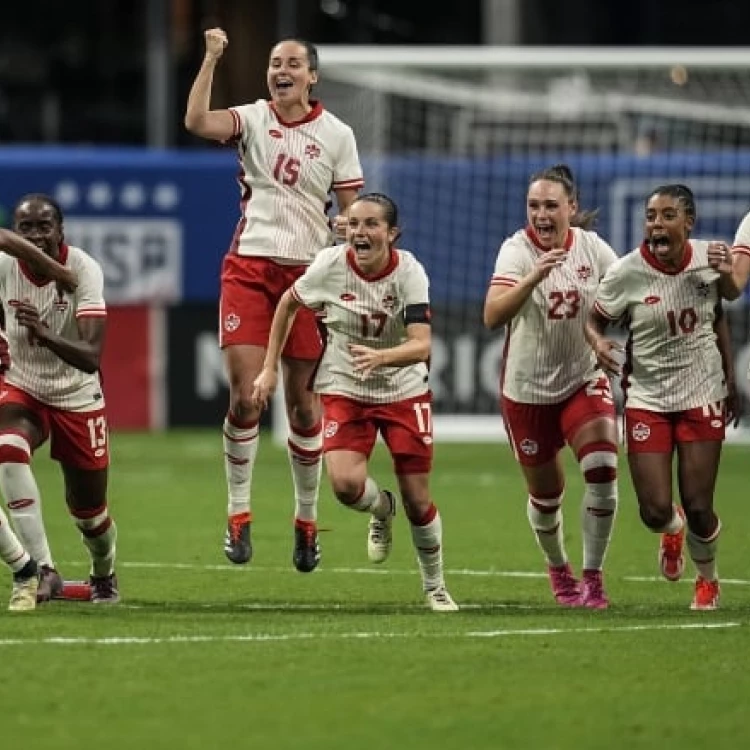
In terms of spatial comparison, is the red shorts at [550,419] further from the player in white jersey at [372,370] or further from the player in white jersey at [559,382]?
the player in white jersey at [372,370]

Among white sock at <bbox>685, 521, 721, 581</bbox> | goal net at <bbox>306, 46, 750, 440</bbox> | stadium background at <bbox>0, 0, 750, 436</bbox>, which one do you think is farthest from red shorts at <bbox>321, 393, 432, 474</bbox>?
goal net at <bbox>306, 46, 750, 440</bbox>

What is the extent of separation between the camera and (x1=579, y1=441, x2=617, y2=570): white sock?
11945mm

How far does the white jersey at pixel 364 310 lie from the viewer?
38.7 feet

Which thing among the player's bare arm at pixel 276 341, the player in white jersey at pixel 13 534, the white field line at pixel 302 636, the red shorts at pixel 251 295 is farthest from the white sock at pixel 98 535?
the white field line at pixel 302 636

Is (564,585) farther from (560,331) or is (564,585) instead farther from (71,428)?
(71,428)

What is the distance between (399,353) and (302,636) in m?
1.48

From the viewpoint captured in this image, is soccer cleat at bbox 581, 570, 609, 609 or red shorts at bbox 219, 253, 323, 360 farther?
red shorts at bbox 219, 253, 323, 360

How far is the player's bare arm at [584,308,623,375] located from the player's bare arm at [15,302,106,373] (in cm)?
233

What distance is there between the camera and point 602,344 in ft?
37.3

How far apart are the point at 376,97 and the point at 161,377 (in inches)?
154

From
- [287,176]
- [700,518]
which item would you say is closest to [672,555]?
[700,518]

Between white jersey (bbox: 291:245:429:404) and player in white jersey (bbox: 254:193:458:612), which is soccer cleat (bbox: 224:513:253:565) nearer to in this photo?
player in white jersey (bbox: 254:193:458:612)

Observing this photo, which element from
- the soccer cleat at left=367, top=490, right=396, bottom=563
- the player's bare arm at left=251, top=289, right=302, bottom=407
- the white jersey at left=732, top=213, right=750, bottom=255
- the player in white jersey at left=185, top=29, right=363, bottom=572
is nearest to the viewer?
the player's bare arm at left=251, top=289, right=302, bottom=407

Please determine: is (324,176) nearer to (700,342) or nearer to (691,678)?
(700,342)
